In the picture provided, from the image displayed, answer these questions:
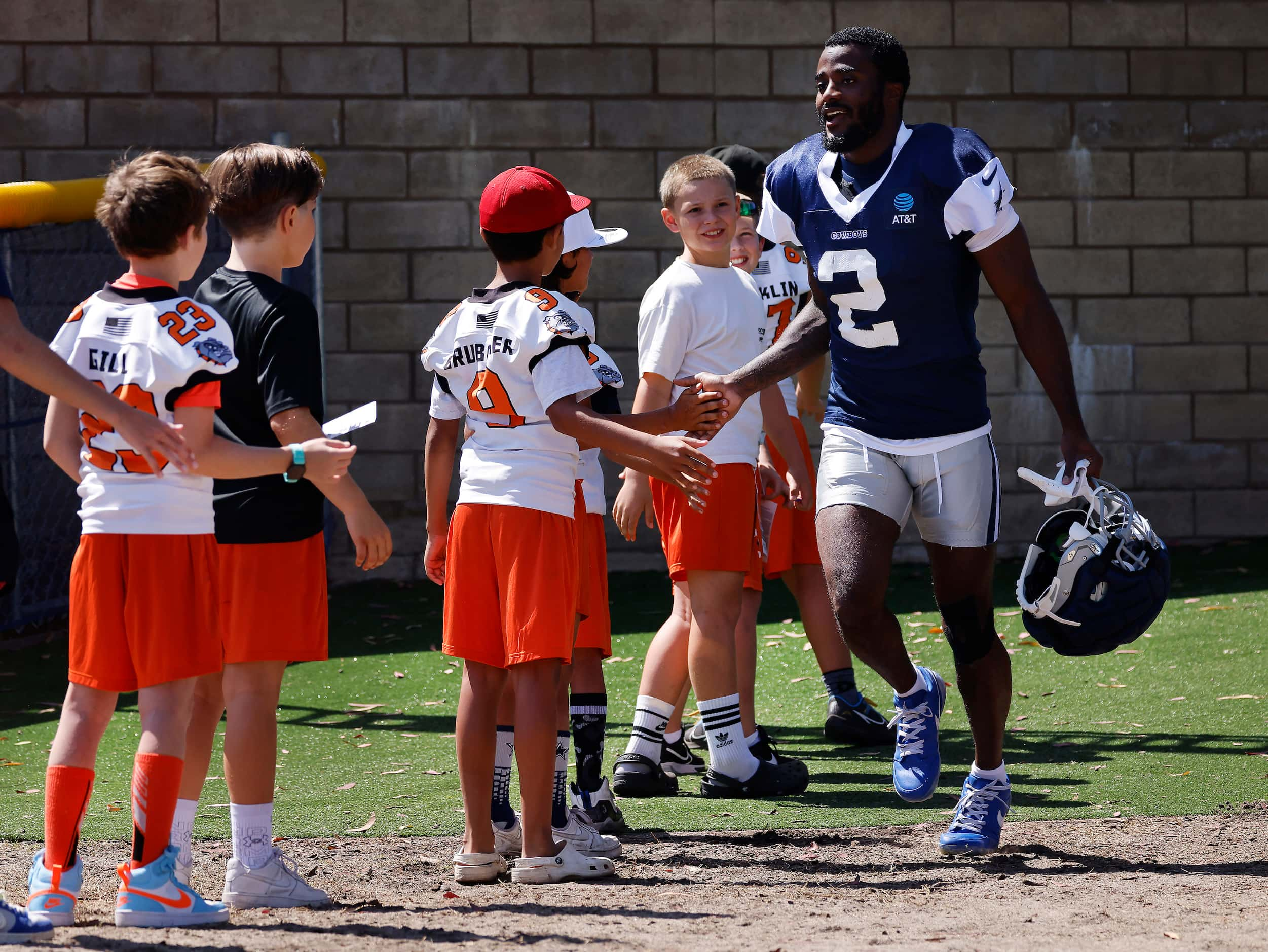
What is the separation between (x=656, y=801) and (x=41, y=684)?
3.89m

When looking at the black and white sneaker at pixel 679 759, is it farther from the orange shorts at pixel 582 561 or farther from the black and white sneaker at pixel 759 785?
the orange shorts at pixel 582 561

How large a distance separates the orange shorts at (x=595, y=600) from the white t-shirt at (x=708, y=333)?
63cm

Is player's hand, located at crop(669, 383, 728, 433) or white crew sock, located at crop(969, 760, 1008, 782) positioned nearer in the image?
player's hand, located at crop(669, 383, 728, 433)

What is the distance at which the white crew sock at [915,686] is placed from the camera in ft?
13.5

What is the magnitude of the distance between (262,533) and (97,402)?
0.59m

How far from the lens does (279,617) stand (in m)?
3.54

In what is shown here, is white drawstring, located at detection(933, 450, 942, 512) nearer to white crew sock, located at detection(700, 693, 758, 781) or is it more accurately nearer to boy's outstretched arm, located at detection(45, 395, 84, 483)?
white crew sock, located at detection(700, 693, 758, 781)

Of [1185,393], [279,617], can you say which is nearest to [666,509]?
[279,617]

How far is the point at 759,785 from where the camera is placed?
15.9 ft

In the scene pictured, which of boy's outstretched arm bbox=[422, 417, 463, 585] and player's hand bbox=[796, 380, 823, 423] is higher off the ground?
player's hand bbox=[796, 380, 823, 423]

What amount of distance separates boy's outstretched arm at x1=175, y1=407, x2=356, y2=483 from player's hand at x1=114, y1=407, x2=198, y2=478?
0.07 m

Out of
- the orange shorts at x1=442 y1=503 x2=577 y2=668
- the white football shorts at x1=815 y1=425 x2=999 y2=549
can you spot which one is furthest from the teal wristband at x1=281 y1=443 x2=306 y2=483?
the white football shorts at x1=815 y1=425 x2=999 y2=549

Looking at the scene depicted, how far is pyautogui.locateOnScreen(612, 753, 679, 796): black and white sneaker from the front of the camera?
193 inches

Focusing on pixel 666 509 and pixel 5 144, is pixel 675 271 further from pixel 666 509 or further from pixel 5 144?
pixel 5 144
